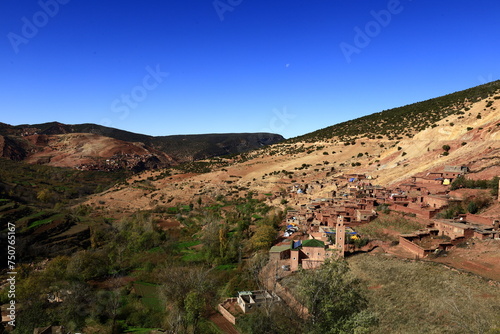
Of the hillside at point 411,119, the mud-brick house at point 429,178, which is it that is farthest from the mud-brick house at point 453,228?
the hillside at point 411,119

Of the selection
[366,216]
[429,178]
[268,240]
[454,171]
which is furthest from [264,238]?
[454,171]

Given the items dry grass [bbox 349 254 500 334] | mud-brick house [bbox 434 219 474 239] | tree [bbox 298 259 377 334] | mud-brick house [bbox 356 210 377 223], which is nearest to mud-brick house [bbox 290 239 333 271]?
dry grass [bbox 349 254 500 334]

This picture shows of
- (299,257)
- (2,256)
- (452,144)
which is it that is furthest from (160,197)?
(452,144)

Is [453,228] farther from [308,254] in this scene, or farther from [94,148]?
[94,148]

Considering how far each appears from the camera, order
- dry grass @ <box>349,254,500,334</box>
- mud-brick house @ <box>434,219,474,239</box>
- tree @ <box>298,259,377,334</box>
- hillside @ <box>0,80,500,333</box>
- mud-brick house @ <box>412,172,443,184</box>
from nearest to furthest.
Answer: dry grass @ <box>349,254,500,334</box> < tree @ <box>298,259,377,334</box> < hillside @ <box>0,80,500,333</box> < mud-brick house @ <box>434,219,474,239</box> < mud-brick house @ <box>412,172,443,184</box>

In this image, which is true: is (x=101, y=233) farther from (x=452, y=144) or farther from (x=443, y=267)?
(x=452, y=144)

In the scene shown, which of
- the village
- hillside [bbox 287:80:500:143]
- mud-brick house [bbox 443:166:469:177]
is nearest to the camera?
the village

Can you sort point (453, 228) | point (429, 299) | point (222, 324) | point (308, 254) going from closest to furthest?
point (429, 299) < point (453, 228) < point (222, 324) < point (308, 254)

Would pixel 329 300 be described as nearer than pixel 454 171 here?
Yes

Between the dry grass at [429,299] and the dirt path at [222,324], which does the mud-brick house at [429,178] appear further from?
the dirt path at [222,324]

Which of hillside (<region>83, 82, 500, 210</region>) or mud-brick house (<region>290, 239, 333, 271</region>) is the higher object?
hillside (<region>83, 82, 500, 210</region>)

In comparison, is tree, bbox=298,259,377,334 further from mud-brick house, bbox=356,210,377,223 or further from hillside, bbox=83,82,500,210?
hillside, bbox=83,82,500,210
